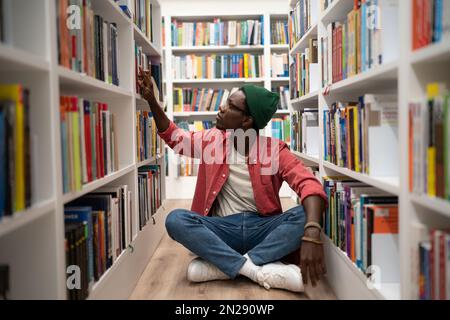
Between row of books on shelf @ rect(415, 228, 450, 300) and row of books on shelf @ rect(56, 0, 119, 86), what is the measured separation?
→ 3.84 ft

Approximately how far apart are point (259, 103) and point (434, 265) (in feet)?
4.03

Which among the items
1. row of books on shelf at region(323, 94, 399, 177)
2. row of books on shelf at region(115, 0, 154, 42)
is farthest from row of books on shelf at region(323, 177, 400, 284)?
row of books on shelf at region(115, 0, 154, 42)

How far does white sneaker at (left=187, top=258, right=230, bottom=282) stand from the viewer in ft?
6.86

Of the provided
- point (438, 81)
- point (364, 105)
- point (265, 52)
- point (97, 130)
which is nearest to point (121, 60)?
point (97, 130)

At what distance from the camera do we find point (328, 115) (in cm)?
211

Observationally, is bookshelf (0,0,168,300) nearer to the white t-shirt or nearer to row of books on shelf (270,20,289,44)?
the white t-shirt

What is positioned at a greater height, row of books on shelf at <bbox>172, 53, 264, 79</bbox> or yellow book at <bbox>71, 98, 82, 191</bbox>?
row of books on shelf at <bbox>172, 53, 264, 79</bbox>

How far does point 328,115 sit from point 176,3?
324cm

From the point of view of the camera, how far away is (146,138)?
8.52 feet

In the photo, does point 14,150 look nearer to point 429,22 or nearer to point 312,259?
point 429,22

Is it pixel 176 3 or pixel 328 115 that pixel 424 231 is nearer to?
pixel 328 115

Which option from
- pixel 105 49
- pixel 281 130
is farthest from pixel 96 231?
pixel 281 130

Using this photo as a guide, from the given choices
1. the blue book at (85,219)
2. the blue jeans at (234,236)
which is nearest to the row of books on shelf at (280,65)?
the blue jeans at (234,236)

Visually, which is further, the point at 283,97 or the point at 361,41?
the point at 283,97
